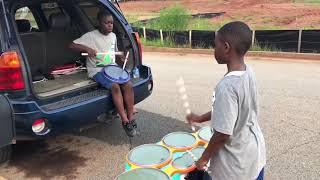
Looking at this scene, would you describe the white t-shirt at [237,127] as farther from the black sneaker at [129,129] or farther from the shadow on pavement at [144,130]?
the shadow on pavement at [144,130]

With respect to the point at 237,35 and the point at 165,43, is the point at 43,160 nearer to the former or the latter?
the point at 237,35

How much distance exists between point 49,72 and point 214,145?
3.30 metres

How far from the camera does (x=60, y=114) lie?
380 cm

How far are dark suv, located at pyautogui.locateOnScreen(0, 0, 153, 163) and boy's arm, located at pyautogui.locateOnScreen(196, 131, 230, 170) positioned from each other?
1.75 metres

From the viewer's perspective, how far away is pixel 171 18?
14.5 meters

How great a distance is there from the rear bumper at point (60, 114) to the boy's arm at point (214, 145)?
5.88 ft

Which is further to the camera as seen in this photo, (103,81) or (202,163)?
(103,81)

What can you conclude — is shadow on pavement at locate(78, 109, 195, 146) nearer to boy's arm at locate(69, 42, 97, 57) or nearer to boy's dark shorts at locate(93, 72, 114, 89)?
boy's dark shorts at locate(93, 72, 114, 89)

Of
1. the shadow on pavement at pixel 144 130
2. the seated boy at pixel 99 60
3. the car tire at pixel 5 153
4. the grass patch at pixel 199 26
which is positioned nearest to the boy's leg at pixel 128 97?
the seated boy at pixel 99 60

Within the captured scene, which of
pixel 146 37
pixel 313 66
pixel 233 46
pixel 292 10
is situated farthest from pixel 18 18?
pixel 292 10

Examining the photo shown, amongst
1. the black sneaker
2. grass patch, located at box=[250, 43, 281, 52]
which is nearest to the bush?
grass patch, located at box=[250, 43, 281, 52]

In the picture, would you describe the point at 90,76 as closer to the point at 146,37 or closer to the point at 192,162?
the point at 192,162

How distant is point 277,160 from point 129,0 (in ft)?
130

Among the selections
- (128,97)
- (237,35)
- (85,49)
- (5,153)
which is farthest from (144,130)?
(237,35)
